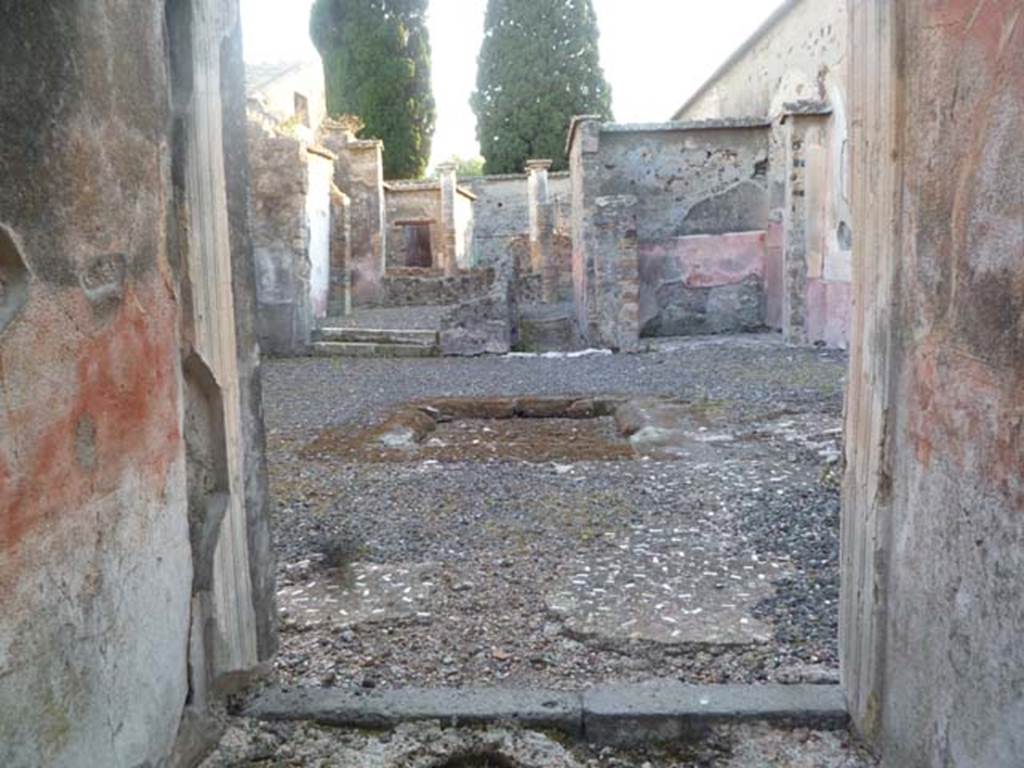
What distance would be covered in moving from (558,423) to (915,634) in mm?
5756

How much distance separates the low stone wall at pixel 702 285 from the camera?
1303cm

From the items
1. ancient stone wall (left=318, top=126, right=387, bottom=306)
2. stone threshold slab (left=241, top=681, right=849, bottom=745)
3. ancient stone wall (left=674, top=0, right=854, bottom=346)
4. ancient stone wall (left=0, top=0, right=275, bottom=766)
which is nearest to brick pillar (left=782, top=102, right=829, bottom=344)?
ancient stone wall (left=674, top=0, right=854, bottom=346)

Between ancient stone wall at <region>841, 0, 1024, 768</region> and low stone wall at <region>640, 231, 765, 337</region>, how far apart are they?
10810 mm

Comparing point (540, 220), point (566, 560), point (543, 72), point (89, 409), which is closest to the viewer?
point (89, 409)

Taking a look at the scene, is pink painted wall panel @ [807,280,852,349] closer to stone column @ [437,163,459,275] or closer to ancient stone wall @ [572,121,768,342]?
ancient stone wall @ [572,121,768,342]

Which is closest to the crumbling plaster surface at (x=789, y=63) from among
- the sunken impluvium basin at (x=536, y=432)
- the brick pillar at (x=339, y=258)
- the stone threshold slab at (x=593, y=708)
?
the sunken impluvium basin at (x=536, y=432)

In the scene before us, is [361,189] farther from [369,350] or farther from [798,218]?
[798,218]

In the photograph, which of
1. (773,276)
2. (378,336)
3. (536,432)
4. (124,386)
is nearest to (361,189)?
(378,336)

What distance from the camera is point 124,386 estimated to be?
1.94m

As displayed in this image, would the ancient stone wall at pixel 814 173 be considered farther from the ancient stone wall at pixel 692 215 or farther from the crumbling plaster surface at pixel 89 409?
the crumbling plaster surface at pixel 89 409

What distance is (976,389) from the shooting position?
173cm

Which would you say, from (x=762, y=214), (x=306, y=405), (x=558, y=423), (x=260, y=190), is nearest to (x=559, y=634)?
(x=558, y=423)

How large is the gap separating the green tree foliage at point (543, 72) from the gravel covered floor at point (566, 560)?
22540mm

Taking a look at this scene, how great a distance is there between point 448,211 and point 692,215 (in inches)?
495
